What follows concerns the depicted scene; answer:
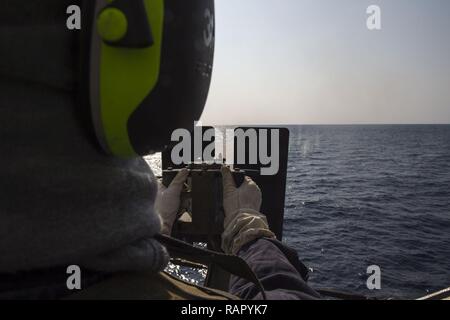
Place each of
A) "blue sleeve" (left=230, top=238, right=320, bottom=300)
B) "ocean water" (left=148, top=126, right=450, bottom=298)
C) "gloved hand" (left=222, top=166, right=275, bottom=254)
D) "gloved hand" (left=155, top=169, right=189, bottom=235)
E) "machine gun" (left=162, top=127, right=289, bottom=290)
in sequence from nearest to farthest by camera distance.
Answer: "blue sleeve" (left=230, top=238, right=320, bottom=300), "gloved hand" (left=222, top=166, right=275, bottom=254), "machine gun" (left=162, top=127, right=289, bottom=290), "gloved hand" (left=155, top=169, right=189, bottom=235), "ocean water" (left=148, top=126, right=450, bottom=298)

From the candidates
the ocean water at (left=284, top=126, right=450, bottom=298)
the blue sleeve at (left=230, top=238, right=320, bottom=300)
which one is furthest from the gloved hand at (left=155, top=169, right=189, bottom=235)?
the ocean water at (left=284, top=126, right=450, bottom=298)

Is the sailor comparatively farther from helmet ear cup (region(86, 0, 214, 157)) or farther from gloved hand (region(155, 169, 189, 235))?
gloved hand (region(155, 169, 189, 235))

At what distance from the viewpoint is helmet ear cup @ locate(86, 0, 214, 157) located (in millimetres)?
891

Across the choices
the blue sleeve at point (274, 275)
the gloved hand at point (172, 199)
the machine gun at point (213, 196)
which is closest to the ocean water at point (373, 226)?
the machine gun at point (213, 196)

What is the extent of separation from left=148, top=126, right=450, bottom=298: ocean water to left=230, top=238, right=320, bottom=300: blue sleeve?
16.2m

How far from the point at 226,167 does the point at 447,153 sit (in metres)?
73.6

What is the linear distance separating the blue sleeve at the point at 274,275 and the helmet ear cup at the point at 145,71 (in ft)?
2.16

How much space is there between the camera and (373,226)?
27859 millimetres

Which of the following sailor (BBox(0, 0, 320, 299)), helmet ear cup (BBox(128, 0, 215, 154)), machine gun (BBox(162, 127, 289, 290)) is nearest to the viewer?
sailor (BBox(0, 0, 320, 299))

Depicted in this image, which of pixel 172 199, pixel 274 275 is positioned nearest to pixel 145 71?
pixel 274 275

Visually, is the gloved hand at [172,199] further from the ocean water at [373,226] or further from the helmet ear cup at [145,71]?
the ocean water at [373,226]

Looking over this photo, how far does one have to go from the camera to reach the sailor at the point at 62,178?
33.3 inches

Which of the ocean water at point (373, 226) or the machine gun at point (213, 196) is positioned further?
the ocean water at point (373, 226)

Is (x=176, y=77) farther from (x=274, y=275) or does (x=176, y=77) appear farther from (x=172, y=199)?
(x=172, y=199)
